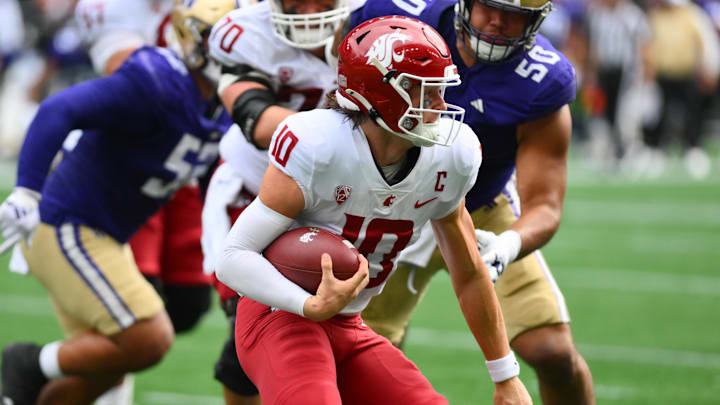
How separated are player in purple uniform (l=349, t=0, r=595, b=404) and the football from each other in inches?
27.3

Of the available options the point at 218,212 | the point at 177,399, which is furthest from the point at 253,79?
the point at 177,399

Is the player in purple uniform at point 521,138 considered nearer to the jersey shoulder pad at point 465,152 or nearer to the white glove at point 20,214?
the jersey shoulder pad at point 465,152

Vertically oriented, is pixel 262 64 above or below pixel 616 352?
above

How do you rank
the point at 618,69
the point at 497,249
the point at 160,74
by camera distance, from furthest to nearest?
1. the point at 618,69
2. the point at 160,74
3. the point at 497,249

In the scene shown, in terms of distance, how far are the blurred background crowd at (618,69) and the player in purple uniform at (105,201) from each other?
8.88 metres

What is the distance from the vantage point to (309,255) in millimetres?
2705

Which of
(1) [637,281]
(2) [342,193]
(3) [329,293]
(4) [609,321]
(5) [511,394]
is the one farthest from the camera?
(1) [637,281]

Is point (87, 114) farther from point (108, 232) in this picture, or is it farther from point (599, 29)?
point (599, 29)

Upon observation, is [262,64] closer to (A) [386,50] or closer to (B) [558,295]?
(A) [386,50]

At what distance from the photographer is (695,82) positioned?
1294 centimetres

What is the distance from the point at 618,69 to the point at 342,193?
10744mm

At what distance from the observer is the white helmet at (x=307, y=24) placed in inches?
143

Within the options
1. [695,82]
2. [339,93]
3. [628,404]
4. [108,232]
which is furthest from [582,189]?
[339,93]

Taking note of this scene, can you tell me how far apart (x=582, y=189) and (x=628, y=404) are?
24.1 feet
